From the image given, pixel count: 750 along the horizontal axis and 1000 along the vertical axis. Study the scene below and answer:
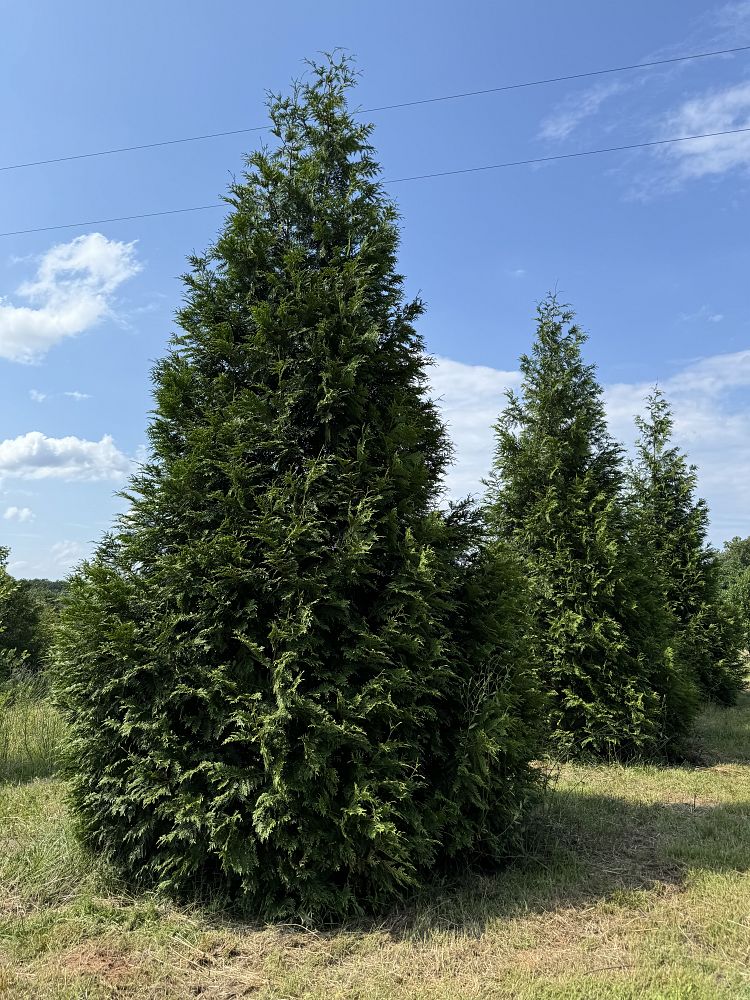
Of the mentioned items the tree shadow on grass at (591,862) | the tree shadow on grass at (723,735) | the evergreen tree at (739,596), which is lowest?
the tree shadow on grass at (723,735)

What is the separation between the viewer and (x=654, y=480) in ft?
41.8

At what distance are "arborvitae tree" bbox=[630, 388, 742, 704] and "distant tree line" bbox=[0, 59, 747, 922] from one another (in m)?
8.68

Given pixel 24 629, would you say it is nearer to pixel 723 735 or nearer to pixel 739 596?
pixel 723 735

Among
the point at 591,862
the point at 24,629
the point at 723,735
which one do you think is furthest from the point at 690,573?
the point at 24,629

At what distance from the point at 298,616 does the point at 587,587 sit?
485cm

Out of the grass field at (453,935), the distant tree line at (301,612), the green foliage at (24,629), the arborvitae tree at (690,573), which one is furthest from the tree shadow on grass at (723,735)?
the green foliage at (24,629)

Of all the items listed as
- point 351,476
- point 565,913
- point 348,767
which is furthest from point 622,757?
point 351,476

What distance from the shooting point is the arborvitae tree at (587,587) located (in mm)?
7453

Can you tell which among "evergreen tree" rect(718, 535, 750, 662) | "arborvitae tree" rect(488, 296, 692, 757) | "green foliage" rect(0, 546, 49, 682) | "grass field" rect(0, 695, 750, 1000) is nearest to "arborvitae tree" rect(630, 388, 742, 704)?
"evergreen tree" rect(718, 535, 750, 662)

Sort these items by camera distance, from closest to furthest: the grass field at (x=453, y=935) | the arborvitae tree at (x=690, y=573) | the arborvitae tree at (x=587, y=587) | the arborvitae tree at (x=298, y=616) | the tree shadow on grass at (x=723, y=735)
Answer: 1. the grass field at (x=453, y=935)
2. the arborvitae tree at (x=298, y=616)
3. the arborvitae tree at (x=587, y=587)
4. the tree shadow on grass at (x=723, y=735)
5. the arborvitae tree at (x=690, y=573)

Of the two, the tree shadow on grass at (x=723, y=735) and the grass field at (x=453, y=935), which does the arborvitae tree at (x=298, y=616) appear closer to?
the grass field at (x=453, y=935)

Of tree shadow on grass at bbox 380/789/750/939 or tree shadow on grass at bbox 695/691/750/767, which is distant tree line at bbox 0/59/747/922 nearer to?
tree shadow on grass at bbox 380/789/750/939

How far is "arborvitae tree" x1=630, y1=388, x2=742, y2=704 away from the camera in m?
12.0

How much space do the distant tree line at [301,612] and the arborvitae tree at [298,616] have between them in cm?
2
